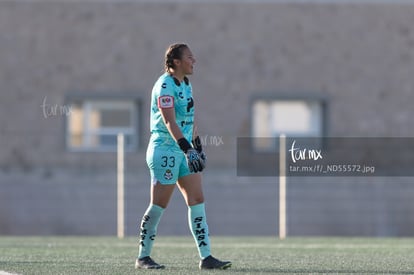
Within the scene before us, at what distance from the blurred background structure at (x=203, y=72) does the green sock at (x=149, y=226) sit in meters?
16.2

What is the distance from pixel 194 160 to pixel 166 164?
13.0 inches

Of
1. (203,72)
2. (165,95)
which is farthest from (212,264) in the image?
(203,72)

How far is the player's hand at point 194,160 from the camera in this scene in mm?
9906

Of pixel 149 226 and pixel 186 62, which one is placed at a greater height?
pixel 186 62

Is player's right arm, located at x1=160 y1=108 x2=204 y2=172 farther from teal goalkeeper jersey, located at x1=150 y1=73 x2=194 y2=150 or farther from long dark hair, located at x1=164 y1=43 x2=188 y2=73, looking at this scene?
long dark hair, located at x1=164 y1=43 x2=188 y2=73

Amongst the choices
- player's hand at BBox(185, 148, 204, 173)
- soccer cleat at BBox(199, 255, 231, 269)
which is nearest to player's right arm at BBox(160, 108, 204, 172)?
player's hand at BBox(185, 148, 204, 173)

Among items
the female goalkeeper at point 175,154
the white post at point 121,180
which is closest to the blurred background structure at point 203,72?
the white post at point 121,180

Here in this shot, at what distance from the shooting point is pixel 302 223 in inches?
993

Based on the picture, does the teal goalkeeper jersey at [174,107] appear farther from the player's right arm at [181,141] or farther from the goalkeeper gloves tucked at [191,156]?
the goalkeeper gloves tucked at [191,156]

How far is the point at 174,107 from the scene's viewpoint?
398 inches

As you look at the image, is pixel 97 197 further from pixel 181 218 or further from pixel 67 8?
pixel 67 8

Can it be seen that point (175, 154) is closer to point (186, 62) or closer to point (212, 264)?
point (186, 62)

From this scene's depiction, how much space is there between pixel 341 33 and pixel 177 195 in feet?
19.5

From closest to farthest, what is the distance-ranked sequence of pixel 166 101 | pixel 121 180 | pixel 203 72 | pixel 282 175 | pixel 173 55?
pixel 166 101
pixel 173 55
pixel 282 175
pixel 121 180
pixel 203 72
